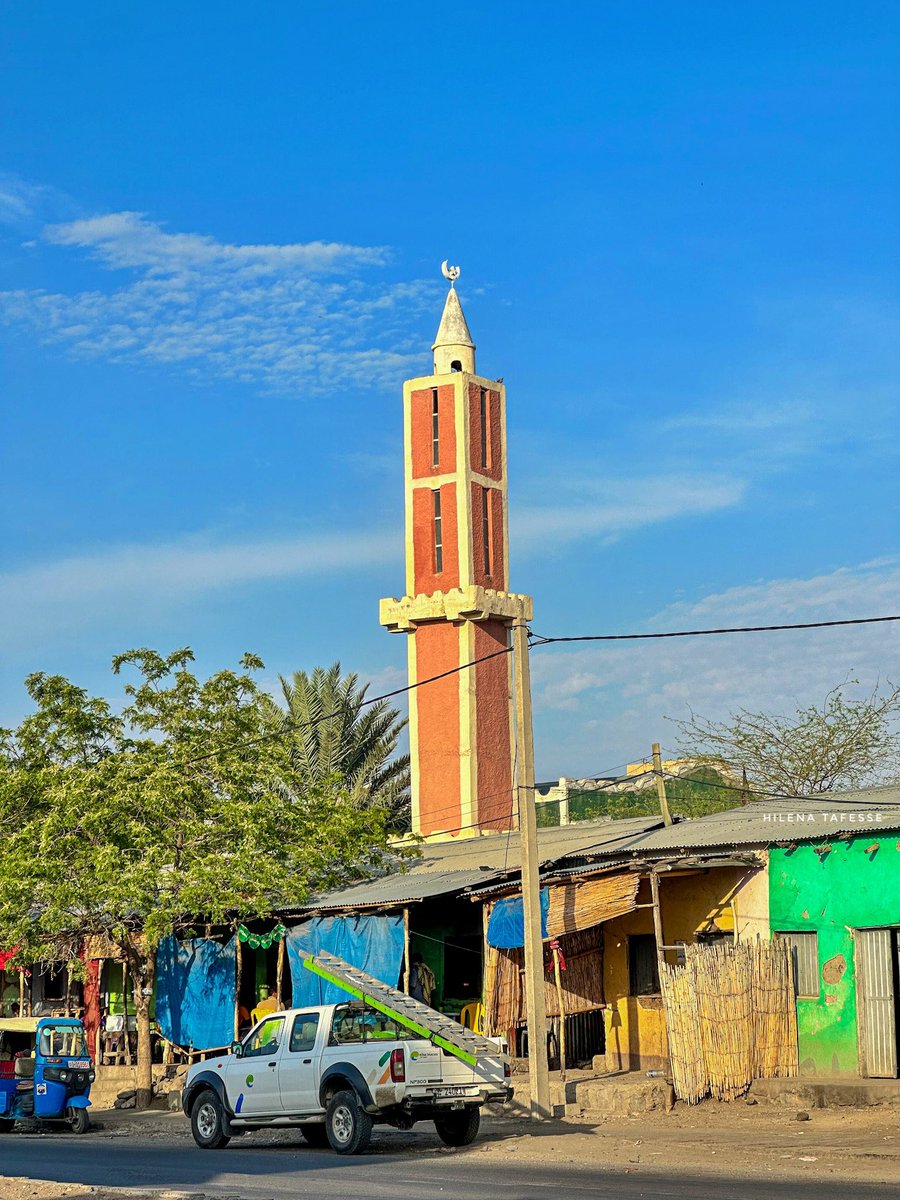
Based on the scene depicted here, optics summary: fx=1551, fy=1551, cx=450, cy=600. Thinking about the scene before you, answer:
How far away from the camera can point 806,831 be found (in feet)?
78.3

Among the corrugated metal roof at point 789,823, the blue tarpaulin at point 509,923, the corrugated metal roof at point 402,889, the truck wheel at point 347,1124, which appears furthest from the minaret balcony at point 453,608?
the truck wheel at point 347,1124

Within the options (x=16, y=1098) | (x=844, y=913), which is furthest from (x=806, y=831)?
(x=16, y=1098)

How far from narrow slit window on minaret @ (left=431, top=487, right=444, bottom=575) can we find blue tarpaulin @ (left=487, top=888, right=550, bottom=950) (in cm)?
2142

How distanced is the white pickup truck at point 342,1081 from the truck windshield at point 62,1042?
530 centimetres

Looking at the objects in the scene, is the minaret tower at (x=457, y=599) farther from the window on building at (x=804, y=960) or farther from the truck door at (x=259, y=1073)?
the truck door at (x=259, y=1073)

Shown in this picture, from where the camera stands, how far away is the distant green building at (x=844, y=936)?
882 inches

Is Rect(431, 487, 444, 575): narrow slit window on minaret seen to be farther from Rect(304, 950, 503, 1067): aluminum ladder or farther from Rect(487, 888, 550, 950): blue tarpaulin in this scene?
Rect(304, 950, 503, 1067): aluminum ladder

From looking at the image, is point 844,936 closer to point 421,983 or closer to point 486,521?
point 421,983

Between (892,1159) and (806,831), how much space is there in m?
7.72

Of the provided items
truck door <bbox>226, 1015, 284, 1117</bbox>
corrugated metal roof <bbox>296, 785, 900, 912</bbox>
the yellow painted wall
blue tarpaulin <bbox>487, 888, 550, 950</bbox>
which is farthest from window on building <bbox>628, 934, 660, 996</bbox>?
truck door <bbox>226, 1015, 284, 1117</bbox>

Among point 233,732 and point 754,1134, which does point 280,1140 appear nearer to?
point 754,1134

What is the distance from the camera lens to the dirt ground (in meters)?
15.5

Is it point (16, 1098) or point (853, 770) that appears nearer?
point (16, 1098)

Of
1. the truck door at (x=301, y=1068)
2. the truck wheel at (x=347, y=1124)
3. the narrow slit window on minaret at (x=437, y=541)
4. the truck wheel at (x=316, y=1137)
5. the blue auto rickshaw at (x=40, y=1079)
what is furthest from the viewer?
the narrow slit window on minaret at (x=437, y=541)
